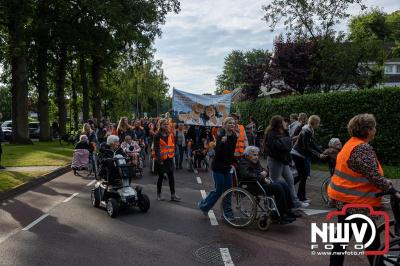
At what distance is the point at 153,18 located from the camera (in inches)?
1206

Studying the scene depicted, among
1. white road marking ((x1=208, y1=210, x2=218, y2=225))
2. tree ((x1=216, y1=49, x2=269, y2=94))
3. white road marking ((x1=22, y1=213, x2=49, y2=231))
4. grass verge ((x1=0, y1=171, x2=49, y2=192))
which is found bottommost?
white road marking ((x1=22, y1=213, x2=49, y2=231))

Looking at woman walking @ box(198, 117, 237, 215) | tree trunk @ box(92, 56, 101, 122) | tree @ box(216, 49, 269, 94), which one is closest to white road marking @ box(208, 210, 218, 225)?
woman walking @ box(198, 117, 237, 215)

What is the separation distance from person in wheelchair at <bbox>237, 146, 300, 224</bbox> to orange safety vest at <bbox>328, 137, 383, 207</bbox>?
2692 millimetres

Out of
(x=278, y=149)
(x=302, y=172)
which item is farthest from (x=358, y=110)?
(x=278, y=149)

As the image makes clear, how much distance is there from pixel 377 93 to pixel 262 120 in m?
8.94

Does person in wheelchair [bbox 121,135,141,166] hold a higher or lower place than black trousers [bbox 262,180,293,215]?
higher

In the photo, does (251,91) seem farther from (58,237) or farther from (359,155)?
(359,155)

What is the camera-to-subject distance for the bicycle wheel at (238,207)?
24.0 ft

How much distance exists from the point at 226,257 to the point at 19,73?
24.0 meters

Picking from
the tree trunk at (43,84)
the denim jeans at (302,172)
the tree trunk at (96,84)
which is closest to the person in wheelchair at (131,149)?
the denim jeans at (302,172)

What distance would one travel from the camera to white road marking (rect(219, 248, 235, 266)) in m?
5.68

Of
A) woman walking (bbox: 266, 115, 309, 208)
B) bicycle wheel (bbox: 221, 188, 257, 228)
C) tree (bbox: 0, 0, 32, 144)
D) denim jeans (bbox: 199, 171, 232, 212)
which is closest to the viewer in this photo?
bicycle wheel (bbox: 221, 188, 257, 228)

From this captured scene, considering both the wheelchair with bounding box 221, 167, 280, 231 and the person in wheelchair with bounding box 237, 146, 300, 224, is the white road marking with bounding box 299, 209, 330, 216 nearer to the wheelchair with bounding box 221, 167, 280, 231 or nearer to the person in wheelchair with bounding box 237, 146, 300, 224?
the person in wheelchair with bounding box 237, 146, 300, 224

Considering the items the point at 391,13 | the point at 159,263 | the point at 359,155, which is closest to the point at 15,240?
the point at 159,263
